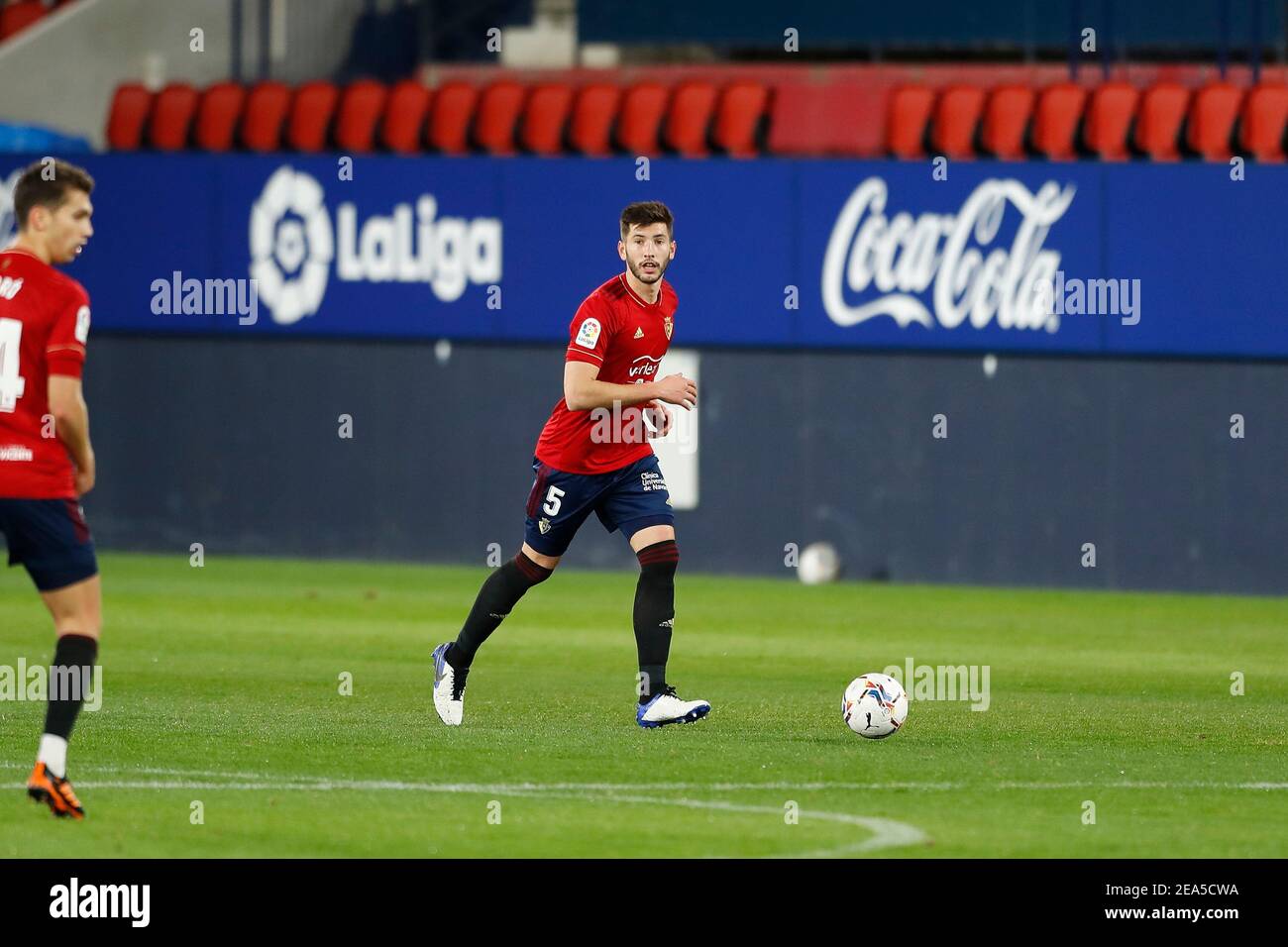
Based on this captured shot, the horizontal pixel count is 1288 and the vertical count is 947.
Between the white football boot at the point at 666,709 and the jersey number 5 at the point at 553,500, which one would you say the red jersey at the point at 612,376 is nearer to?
the jersey number 5 at the point at 553,500

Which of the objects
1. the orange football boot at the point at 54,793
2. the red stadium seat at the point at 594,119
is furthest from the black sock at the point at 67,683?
the red stadium seat at the point at 594,119

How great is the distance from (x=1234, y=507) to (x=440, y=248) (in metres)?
7.49

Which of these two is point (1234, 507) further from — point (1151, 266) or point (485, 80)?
point (485, 80)

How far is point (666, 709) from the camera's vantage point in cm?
1047

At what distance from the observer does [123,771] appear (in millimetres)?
9133

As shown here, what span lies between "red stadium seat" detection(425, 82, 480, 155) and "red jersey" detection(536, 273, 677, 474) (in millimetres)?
12417

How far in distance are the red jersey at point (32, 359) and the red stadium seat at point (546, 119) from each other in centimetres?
1489

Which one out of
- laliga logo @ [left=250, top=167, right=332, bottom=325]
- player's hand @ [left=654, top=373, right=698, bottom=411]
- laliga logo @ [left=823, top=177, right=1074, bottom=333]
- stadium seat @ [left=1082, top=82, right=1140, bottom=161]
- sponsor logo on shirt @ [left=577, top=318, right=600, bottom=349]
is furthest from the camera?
laliga logo @ [left=250, top=167, right=332, bottom=325]

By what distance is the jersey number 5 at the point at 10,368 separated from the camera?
793cm

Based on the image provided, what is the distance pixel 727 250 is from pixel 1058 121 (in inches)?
123

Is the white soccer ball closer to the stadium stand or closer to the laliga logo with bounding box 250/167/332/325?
the stadium stand

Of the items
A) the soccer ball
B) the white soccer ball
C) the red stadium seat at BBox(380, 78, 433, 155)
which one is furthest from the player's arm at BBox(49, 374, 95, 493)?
the red stadium seat at BBox(380, 78, 433, 155)

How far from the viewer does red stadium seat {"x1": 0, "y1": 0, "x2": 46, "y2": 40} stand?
26.4 meters

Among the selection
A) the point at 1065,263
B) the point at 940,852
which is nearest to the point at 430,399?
the point at 1065,263
